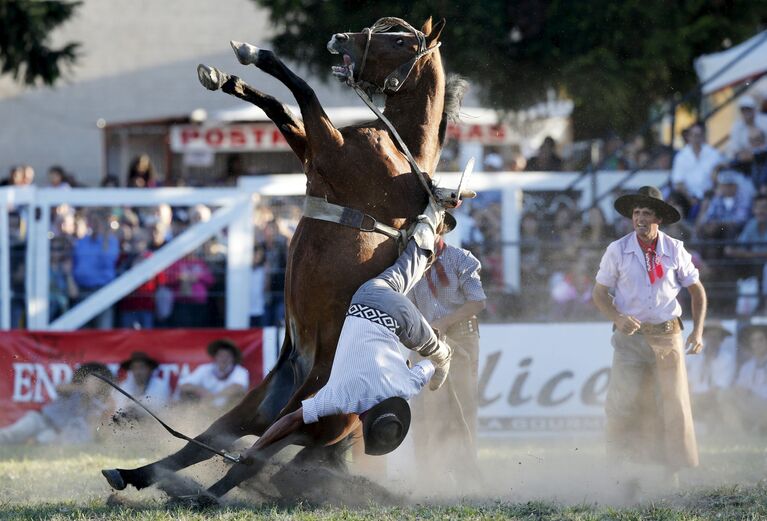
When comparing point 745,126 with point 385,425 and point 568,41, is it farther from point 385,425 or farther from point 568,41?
point 385,425

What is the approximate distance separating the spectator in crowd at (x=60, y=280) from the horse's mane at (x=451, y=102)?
6.39 metres

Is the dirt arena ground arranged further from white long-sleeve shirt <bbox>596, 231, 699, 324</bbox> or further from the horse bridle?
the horse bridle

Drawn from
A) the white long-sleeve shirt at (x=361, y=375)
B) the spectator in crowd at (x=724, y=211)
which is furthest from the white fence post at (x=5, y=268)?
the white long-sleeve shirt at (x=361, y=375)

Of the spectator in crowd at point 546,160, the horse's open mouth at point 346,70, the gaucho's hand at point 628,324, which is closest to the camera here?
the horse's open mouth at point 346,70

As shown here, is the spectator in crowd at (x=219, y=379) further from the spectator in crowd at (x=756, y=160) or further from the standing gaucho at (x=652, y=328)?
the spectator in crowd at (x=756, y=160)

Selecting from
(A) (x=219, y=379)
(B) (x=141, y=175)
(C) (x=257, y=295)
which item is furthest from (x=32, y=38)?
(A) (x=219, y=379)

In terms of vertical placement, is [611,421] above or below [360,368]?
below

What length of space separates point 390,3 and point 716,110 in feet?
13.3

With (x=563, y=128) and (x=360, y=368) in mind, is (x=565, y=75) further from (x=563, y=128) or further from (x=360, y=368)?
(x=360, y=368)

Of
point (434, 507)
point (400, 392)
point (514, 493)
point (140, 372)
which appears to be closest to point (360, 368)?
point (400, 392)

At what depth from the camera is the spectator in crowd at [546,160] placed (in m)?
14.7

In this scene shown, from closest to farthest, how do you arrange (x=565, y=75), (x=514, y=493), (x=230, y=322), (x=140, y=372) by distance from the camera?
(x=514, y=493) < (x=140, y=372) < (x=230, y=322) < (x=565, y=75)

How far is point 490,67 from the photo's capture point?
1572 centimetres

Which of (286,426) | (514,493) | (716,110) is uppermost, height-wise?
(716,110)
